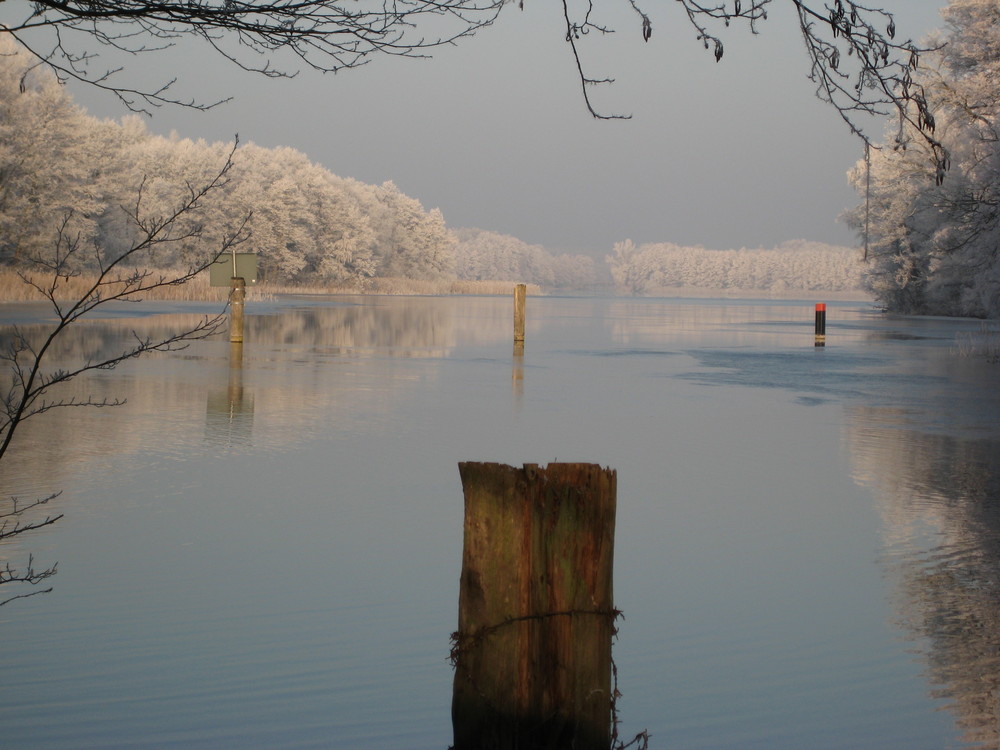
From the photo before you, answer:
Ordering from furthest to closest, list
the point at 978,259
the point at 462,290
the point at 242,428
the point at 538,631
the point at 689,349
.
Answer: the point at 462,290
the point at 978,259
the point at 689,349
the point at 242,428
the point at 538,631

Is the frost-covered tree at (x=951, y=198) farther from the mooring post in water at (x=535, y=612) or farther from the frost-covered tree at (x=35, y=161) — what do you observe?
the frost-covered tree at (x=35, y=161)

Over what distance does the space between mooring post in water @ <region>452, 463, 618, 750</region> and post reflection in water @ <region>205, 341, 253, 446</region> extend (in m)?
8.48

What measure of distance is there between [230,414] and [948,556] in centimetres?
918

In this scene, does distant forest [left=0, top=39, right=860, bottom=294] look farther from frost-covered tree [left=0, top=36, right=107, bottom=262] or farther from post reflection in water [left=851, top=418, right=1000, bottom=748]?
post reflection in water [left=851, top=418, right=1000, bottom=748]

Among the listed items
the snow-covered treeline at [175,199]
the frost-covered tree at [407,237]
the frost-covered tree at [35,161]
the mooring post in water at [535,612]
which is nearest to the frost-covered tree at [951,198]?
the mooring post in water at [535,612]

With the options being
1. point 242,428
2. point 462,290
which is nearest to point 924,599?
point 242,428

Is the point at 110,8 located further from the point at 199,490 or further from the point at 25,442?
the point at 25,442

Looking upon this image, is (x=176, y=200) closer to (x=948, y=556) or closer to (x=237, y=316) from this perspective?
(x=237, y=316)

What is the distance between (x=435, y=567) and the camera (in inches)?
290

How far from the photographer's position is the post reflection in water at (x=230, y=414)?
41.5 feet

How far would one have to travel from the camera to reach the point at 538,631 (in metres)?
4.07

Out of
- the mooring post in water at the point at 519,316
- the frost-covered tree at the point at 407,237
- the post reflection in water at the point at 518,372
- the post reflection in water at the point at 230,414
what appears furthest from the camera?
the frost-covered tree at the point at 407,237

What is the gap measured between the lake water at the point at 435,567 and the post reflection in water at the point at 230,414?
69 millimetres

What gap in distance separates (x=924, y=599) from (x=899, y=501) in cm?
322
